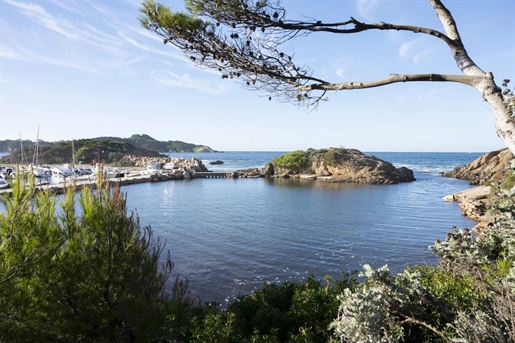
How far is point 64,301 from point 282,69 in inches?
180

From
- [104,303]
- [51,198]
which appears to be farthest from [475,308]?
[51,198]

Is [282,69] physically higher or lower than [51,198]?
higher

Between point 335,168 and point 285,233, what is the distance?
34.8m

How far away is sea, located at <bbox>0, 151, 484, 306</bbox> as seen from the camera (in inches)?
506

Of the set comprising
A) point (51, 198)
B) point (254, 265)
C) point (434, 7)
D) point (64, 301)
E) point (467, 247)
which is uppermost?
point (434, 7)

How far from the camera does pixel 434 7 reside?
462 cm

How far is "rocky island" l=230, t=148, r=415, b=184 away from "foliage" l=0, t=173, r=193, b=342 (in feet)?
145

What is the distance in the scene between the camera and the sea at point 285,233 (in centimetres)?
1285

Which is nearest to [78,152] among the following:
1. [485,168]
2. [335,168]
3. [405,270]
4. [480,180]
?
[335,168]

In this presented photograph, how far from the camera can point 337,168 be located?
5147 cm

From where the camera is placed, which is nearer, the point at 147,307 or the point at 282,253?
the point at 147,307

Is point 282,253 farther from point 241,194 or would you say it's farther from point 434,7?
point 241,194

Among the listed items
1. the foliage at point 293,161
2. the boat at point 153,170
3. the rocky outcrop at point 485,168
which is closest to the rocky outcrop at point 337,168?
the foliage at point 293,161

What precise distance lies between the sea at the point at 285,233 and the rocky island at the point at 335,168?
13076 mm
